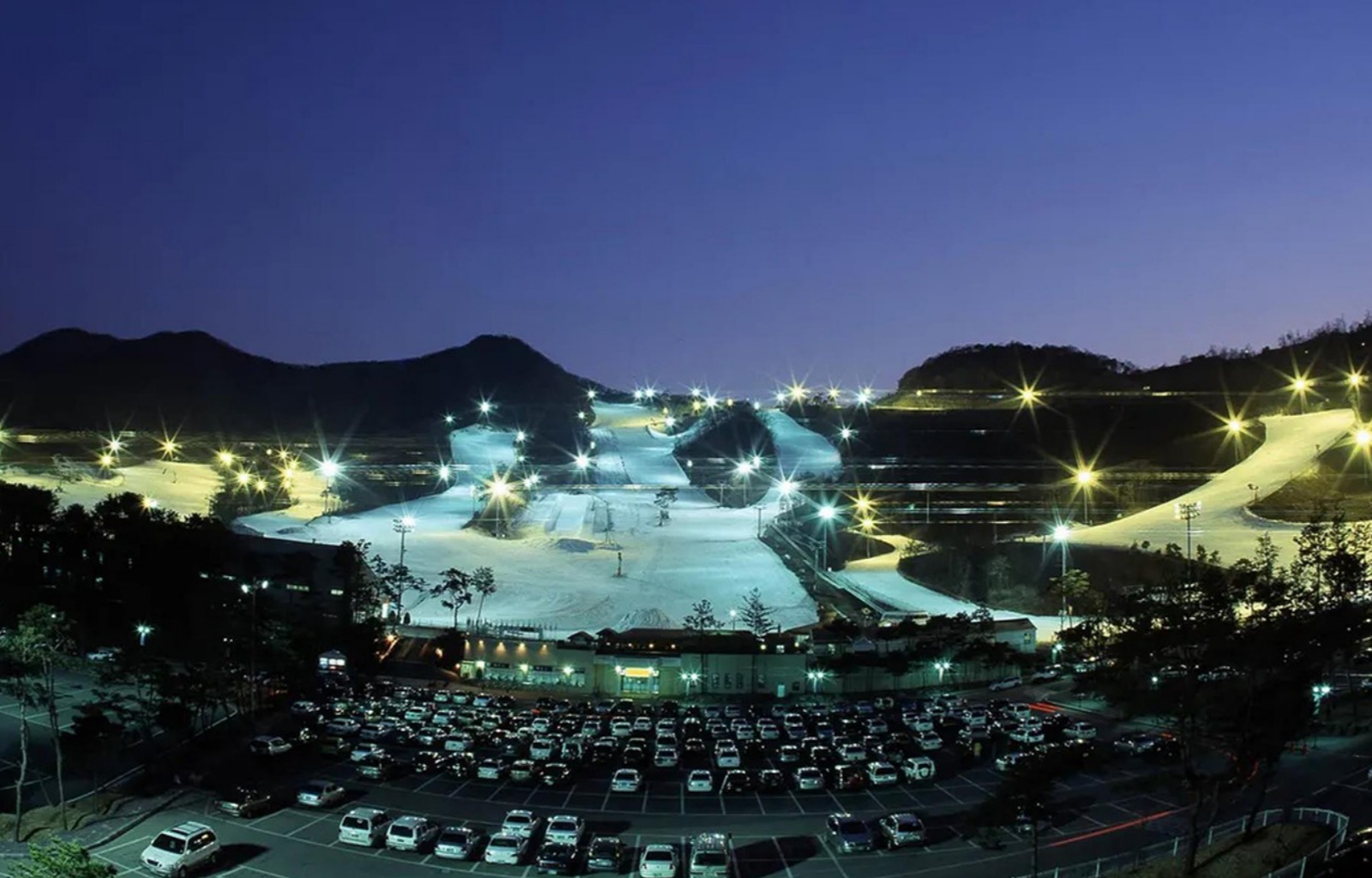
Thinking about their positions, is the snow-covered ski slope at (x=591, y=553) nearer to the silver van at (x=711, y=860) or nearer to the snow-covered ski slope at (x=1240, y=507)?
the snow-covered ski slope at (x=1240, y=507)

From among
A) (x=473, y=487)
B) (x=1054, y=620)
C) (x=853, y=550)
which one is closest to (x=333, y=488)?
(x=473, y=487)

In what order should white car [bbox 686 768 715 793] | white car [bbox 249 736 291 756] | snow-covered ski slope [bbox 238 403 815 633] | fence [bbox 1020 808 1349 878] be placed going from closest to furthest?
fence [bbox 1020 808 1349 878], white car [bbox 686 768 715 793], white car [bbox 249 736 291 756], snow-covered ski slope [bbox 238 403 815 633]

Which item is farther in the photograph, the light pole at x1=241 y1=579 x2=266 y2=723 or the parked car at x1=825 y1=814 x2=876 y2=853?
the light pole at x1=241 y1=579 x2=266 y2=723

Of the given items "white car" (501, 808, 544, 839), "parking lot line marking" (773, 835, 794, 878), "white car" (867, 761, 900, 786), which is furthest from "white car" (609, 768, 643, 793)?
"white car" (867, 761, 900, 786)

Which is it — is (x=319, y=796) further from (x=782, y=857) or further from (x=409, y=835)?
(x=782, y=857)

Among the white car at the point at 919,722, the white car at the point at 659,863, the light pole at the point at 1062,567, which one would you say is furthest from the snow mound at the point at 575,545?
the white car at the point at 659,863

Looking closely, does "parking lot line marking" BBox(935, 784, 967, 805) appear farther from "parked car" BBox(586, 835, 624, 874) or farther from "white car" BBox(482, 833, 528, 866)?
"white car" BBox(482, 833, 528, 866)

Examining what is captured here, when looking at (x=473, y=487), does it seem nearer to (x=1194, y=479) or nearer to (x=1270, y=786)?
(x=1194, y=479)

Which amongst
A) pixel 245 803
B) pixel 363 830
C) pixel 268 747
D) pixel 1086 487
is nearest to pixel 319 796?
pixel 245 803
